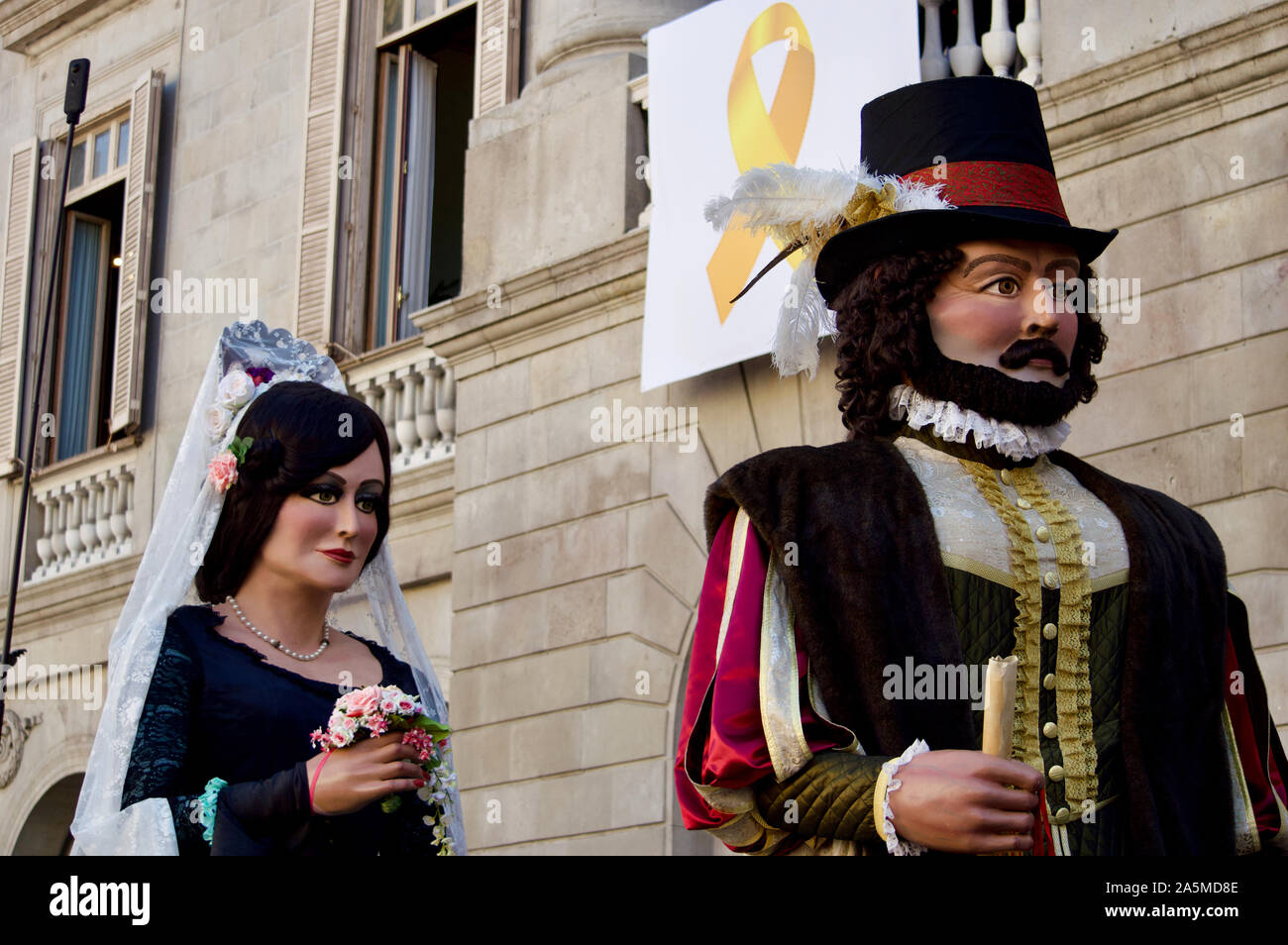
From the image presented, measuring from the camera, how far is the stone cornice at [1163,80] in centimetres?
738

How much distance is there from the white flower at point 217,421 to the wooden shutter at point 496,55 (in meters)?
6.97

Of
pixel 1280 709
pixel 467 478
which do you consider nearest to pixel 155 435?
pixel 467 478

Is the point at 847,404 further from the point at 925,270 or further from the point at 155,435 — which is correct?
the point at 155,435

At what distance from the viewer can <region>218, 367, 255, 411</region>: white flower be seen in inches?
204

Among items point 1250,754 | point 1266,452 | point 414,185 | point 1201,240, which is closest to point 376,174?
point 414,185

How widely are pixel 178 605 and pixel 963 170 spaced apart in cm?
203

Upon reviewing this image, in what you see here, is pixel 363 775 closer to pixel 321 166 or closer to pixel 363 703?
pixel 363 703

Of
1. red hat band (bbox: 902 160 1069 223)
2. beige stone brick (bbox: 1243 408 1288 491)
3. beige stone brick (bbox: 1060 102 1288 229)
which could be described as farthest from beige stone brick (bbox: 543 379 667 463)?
red hat band (bbox: 902 160 1069 223)

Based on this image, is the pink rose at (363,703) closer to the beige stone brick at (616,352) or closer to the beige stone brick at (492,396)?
the beige stone brick at (616,352)

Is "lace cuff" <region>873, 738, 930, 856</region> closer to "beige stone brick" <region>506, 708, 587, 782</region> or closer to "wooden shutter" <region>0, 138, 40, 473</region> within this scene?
"beige stone brick" <region>506, 708, 587, 782</region>

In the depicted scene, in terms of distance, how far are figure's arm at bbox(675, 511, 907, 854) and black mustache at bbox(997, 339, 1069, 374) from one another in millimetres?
553

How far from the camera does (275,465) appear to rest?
4863 millimetres

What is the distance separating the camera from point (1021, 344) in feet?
12.2
